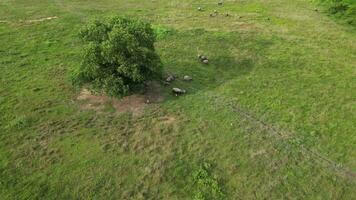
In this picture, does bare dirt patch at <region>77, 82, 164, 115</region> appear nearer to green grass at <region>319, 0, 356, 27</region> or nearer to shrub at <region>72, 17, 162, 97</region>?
shrub at <region>72, 17, 162, 97</region>

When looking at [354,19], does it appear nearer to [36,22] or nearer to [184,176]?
[184,176]

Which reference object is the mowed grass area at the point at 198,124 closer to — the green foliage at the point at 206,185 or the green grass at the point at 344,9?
the green foliage at the point at 206,185

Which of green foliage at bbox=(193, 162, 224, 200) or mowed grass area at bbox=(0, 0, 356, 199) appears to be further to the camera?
mowed grass area at bbox=(0, 0, 356, 199)

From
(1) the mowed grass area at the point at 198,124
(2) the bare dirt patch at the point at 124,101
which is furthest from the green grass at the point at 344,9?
(2) the bare dirt patch at the point at 124,101

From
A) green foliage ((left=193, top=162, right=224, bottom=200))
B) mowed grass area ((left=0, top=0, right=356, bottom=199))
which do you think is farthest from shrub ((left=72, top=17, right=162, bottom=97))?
green foliage ((left=193, top=162, right=224, bottom=200))

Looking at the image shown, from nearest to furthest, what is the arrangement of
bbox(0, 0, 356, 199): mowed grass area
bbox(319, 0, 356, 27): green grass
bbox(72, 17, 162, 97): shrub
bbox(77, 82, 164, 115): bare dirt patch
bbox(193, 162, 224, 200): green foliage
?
1. bbox(193, 162, 224, 200): green foliage
2. bbox(0, 0, 356, 199): mowed grass area
3. bbox(72, 17, 162, 97): shrub
4. bbox(77, 82, 164, 115): bare dirt patch
5. bbox(319, 0, 356, 27): green grass

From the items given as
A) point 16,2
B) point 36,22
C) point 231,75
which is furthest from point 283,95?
point 16,2
